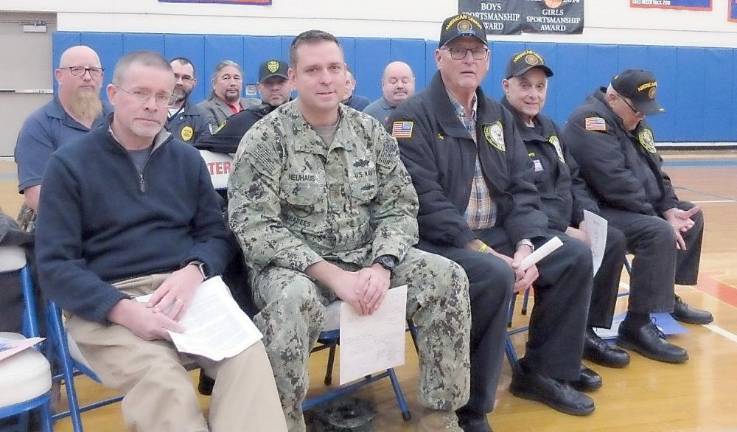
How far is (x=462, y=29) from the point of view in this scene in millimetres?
2898

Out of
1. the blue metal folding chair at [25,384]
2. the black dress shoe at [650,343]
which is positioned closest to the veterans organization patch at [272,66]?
the black dress shoe at [650,343]

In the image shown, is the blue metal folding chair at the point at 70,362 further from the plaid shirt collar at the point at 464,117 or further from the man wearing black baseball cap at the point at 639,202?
the man wearing black baseball cap at the point at 639,202

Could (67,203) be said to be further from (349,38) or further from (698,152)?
(698,152)

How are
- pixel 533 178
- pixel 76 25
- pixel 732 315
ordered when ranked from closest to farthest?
pixel 533 178 < pixel 732 315 < pixel 76 25

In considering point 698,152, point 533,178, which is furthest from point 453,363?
point 698,152

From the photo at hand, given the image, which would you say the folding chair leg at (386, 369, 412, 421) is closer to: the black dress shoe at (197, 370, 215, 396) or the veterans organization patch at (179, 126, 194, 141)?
the black dress shoe at (197, 370, 215, 396)

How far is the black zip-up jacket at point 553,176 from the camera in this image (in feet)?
10.8

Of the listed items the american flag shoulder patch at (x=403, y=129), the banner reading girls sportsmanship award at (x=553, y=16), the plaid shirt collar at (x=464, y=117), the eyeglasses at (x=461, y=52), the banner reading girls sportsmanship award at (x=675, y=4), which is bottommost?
the american flag shoulder patch at (x=403, y=129)

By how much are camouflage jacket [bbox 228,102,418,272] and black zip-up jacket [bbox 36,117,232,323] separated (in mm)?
129

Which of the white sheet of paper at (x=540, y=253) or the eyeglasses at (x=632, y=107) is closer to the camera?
the white sheet of paper at (x=540, y=253)

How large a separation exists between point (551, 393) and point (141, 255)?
66.0 inches

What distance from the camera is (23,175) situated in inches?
117

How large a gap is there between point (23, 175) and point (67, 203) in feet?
3.38

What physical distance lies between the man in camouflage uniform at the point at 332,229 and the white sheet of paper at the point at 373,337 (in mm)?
44
